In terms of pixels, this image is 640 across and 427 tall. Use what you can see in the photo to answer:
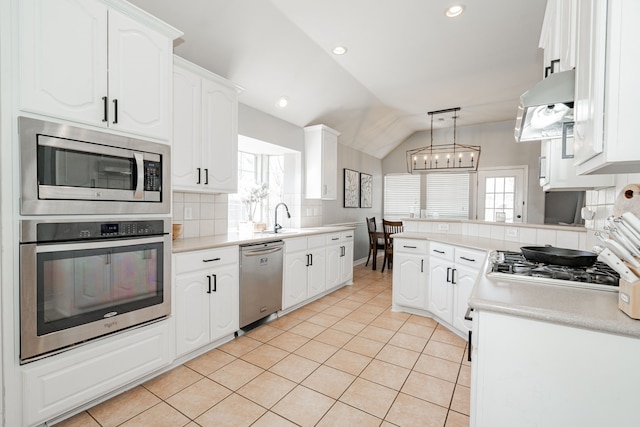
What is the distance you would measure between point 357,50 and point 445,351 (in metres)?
3.06

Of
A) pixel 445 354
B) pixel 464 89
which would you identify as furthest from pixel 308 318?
pixel 464 89

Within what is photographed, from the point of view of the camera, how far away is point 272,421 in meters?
1.72

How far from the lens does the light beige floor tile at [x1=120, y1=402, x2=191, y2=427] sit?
5.55 ft

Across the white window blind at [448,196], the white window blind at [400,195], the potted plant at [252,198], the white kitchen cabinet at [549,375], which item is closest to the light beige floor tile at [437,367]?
the white kitchen cabinet at [549,375]

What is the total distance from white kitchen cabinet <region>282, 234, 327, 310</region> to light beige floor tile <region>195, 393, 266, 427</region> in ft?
4.72

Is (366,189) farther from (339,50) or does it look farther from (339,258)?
(339,50)

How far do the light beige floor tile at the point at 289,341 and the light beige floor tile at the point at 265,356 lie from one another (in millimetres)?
61

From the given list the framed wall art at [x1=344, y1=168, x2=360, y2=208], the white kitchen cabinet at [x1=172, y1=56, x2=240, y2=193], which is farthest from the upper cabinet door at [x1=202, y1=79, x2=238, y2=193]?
the framed wall art at [x1=344, y1=168, x2=360, y2=208]

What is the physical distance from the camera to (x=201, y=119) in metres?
2.64

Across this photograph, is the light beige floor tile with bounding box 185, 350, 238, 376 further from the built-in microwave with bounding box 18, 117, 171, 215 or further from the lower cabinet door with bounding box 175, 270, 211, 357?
the built-in microwave with bounding box 18, 117, 171, 215

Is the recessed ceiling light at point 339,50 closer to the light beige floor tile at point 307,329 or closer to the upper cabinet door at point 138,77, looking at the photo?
the upper cabinet door at point 138,77

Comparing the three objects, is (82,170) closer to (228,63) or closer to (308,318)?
(228,63)

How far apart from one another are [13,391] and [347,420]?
169cm

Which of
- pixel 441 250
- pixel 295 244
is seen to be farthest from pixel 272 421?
pixel 441 250
